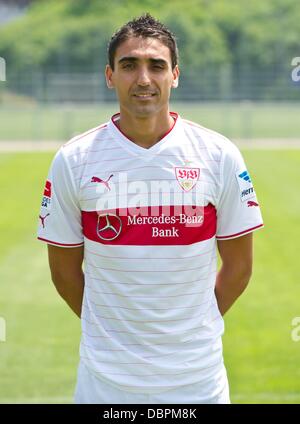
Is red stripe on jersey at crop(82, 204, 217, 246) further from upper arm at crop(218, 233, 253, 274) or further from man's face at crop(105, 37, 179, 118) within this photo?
man's face at crop(105, 37, 179, 118)

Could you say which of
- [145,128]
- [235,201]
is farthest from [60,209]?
[235,201]

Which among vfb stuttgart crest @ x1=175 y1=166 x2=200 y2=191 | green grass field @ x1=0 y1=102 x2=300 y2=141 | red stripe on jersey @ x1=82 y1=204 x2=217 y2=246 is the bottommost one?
red stripe on jersey @ x1=82 y1=204 x2=217 y2=246

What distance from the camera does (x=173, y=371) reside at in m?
3.03

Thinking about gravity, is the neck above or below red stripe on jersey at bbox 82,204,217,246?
above

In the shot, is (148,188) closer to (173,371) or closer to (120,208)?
(120,208)

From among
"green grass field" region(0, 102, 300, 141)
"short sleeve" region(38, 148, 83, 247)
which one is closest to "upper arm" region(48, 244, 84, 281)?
"short sleeve" region(38, 148, 83, 247)

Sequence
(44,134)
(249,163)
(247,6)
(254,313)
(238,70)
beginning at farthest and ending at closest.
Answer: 1. (247,6)
2. (238,70)
3. (44,134)
4. (249,163)
5. (254,313)

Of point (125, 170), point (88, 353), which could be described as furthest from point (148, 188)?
point (88, 353)

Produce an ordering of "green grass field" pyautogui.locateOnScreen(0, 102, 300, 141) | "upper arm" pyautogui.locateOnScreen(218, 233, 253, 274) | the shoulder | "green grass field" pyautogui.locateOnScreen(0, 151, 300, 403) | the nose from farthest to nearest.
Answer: "green grass field" pyautogui.locateOnScreen(0, 102, 300, 141), "green grass field" pyautogui.locateOnScreen(0, 151, 300, 403), "upper arm" pyautogui.locateOnScreen(218, 233, 253, 274), the shoulder, the nose

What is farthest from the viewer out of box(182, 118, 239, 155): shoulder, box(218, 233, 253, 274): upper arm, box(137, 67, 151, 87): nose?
box(218, 233, 253, 274): upper arm

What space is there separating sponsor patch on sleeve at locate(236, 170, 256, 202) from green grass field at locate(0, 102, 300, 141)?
1204 inches

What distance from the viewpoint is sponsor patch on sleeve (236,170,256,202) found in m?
3.13

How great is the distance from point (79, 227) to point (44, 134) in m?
32.1

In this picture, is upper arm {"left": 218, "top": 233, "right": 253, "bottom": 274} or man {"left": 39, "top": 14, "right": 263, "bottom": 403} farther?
upper arm {"left": 218, "top": 233, "right": 253, "bottom": 274}
